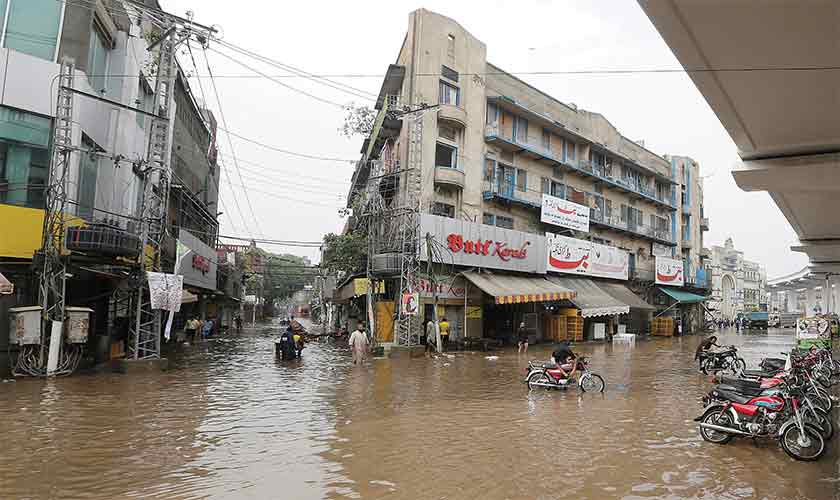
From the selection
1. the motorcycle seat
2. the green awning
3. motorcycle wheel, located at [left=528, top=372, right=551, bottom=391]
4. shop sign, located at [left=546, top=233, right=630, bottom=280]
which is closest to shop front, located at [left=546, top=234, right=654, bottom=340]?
shop sign, located at [left=546, top=233, right=630, bottom=280]

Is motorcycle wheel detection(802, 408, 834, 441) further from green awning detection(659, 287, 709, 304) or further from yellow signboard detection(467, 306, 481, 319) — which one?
green awning detection(659, 287, 709, 304)

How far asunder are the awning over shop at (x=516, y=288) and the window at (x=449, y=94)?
9.65m

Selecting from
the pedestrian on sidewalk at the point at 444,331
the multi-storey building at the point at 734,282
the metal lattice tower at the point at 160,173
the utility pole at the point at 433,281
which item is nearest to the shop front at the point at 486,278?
the utility pole at the point at 433,281

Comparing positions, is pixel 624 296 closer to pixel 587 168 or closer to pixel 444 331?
pixel 587 168

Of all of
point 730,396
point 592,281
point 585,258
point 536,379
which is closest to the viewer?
point 730,396

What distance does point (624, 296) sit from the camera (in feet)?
121

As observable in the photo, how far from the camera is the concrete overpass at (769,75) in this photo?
14.3 ft

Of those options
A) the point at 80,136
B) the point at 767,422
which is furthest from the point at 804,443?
the point at 80,136

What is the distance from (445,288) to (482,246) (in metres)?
3.11

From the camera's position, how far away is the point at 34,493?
19.0 ft

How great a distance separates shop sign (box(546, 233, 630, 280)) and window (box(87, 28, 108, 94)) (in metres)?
23.6

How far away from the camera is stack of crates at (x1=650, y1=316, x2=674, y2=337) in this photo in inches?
1693

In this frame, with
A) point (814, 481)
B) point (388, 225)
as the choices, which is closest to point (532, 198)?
point (388, 225)

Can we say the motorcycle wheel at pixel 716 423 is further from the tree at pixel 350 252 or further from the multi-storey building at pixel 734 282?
the multi-storey building at pixel 734 282
